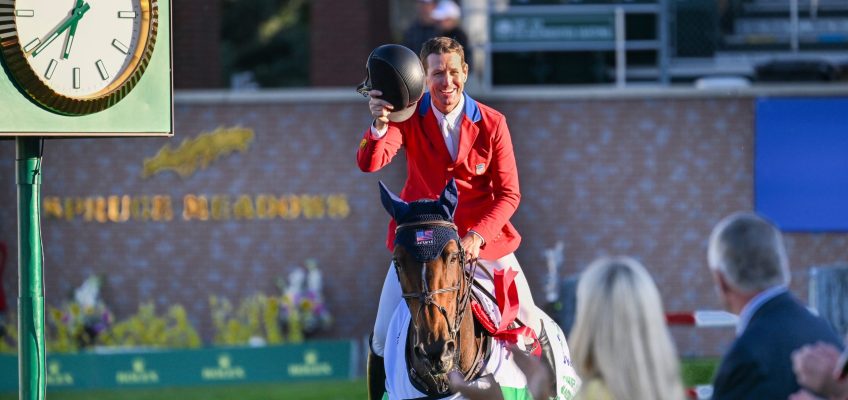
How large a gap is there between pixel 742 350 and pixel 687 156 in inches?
503

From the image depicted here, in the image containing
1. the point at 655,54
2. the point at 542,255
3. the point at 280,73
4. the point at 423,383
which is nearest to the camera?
the point at 423,383

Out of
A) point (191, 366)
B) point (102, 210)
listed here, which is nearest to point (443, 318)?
point (191, 366)

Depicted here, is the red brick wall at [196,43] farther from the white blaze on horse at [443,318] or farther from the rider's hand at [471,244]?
the rider's hand at [471,244]

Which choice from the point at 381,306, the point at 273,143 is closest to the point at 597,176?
the point at 273,143

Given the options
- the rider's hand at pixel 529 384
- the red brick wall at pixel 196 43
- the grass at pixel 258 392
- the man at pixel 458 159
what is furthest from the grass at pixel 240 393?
the rider's hand at pixel 529 384

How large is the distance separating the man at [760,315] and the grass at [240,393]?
30.3ft

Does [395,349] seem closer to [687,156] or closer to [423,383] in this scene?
[423,383]

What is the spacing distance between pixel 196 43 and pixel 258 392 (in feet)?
21.7

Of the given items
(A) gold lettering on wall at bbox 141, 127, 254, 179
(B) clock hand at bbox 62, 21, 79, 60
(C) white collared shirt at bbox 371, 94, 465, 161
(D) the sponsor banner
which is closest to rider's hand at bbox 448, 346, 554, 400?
(C) white collared shirt at bbox 371, 94, 465, 161

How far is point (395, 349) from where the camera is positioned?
6.66 metres

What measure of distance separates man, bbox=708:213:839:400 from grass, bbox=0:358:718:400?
30.3 feet

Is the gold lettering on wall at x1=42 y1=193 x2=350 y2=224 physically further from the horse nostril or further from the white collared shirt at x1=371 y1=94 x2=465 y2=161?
the horse nostril

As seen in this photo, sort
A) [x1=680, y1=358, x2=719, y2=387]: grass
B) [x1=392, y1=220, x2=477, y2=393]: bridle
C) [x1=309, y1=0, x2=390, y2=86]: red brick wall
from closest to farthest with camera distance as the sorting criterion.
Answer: [x1=392, y1=220, x2=477, y2=393]: bridle < [x1=680, y1=358, x2=719, y2=387]: grass < [x1=309, y1=0, x2=390, y2=86]: red brick wall

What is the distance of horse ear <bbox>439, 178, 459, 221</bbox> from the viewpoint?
21.1 ft
